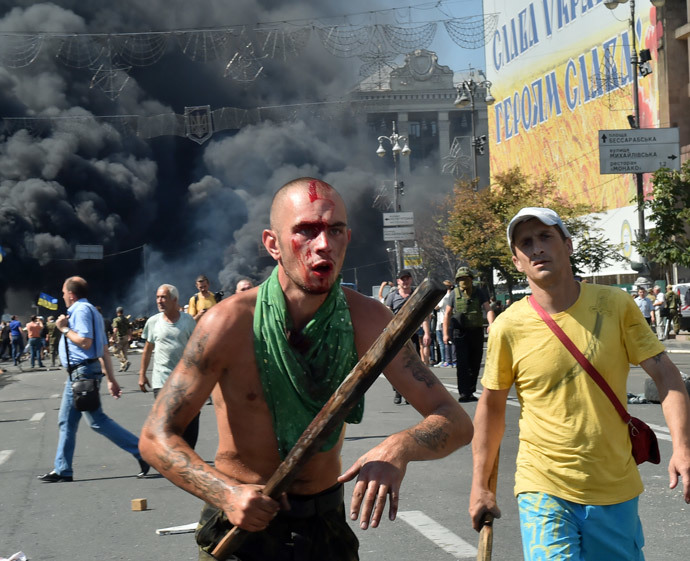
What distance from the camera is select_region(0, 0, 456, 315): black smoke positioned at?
66.9 metres

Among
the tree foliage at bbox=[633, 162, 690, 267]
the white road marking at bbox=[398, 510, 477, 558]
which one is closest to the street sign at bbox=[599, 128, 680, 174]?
the tree foliage at bbox=[633, 162, 690, 267]

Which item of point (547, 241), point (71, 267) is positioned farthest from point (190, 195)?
point (547, 241)

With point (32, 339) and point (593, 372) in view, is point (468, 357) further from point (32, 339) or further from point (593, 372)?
point (32, 339)

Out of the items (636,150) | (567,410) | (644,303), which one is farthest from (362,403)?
(636,150)

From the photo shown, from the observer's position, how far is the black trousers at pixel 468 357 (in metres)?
13.2

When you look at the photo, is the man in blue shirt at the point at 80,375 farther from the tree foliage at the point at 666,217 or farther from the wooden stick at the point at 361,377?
the tree foliage at the point at 666,217

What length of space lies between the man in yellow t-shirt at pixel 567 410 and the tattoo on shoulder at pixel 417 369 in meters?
0.86

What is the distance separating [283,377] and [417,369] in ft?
1.19

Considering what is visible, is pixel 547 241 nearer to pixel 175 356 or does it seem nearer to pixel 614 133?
pixel 175 356

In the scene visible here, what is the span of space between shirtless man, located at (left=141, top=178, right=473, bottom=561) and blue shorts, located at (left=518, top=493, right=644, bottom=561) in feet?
3.09

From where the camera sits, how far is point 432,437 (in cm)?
251

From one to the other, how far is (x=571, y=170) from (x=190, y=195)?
1447 inches

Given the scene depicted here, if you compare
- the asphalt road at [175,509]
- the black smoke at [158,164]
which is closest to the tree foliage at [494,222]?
the asphalt road at [175,509]

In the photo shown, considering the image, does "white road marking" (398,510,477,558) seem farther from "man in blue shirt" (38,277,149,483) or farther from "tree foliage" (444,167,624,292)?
"tree foliage" (444,167,624,292)
